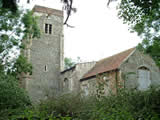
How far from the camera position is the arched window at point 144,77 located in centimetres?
2172

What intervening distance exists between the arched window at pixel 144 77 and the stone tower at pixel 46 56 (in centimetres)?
1142

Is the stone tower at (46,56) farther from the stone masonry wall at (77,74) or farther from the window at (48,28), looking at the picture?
the stone masonry wall at (77,74)

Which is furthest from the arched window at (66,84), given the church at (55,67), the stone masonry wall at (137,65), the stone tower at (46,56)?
the stone masonry wall at (137,65)

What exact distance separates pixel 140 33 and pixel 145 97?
460 inches

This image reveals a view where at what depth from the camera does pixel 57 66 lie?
102ft

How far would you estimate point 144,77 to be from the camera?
72.4ft

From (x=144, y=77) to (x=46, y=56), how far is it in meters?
14.2

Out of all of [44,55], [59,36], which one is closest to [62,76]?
[44,55]

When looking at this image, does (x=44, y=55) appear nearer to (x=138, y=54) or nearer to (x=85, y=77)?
(x=85, y=77)

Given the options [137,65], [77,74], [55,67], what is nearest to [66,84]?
[77,74]

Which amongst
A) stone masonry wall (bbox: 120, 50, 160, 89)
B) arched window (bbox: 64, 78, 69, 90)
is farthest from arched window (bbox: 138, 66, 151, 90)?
arched window (bbox: 64, 78, 69, 90)

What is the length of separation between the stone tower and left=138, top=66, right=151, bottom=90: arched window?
37.5 ft

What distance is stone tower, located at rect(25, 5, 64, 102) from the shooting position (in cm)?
2889

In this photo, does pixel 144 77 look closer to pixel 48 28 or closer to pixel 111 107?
pixel 48 28
